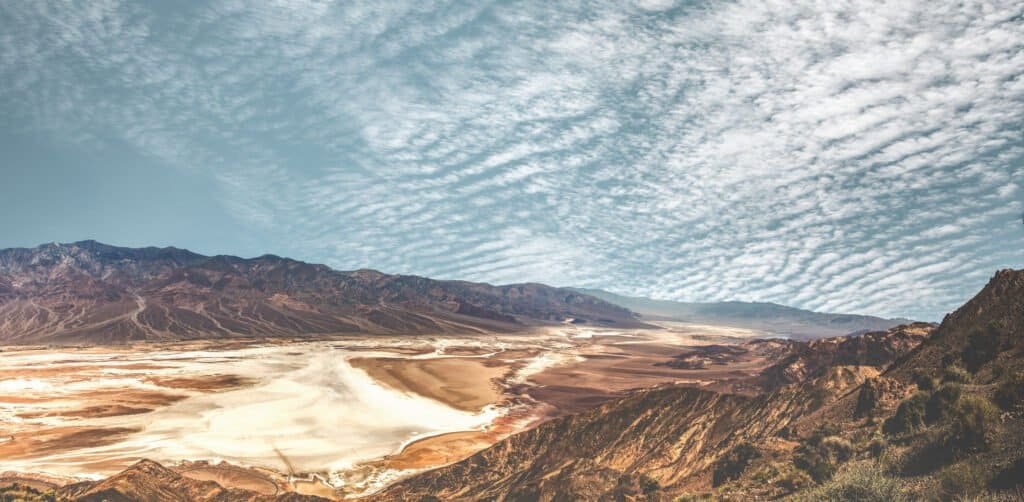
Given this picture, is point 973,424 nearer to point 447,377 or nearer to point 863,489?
point 863,489

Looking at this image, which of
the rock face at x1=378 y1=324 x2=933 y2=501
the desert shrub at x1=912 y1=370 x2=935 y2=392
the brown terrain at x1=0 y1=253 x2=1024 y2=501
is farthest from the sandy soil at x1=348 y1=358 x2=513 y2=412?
the desert shrub at x1=912 y1=370 x2=935 y2=392

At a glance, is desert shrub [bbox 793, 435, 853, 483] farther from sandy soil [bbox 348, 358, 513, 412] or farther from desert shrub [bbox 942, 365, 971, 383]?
sandy soil [bbox 348, 358, 513, 412]

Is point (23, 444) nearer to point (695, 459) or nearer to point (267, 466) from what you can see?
point (267, 466)

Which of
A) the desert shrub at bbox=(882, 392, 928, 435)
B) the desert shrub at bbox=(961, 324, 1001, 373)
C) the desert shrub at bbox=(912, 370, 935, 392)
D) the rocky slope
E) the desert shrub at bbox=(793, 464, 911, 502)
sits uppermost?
the desert shrub at bbox=(961, 324, 1001, 373)

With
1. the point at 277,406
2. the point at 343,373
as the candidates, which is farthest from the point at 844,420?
the point at 343,373

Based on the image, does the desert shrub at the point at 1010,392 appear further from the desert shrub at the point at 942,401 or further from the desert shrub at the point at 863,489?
the desert shrub at the point at 863,489

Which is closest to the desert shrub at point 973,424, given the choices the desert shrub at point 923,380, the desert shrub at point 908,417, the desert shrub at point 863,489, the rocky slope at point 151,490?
the desert shrub at point 863,489

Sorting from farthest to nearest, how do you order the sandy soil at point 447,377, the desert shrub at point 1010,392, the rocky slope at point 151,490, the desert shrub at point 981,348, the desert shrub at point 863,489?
1. the sandy soil at point 447,377
2. the rocky slope at point 151,490
3. the desert shrub at point 981,348
4. the desert shrub at point 1010,392
5. the desert shrub at point 863,489

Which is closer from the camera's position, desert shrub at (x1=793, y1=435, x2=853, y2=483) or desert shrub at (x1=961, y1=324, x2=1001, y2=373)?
desert shrub at (x1=793, y1=435, x2=853, y2=483)
